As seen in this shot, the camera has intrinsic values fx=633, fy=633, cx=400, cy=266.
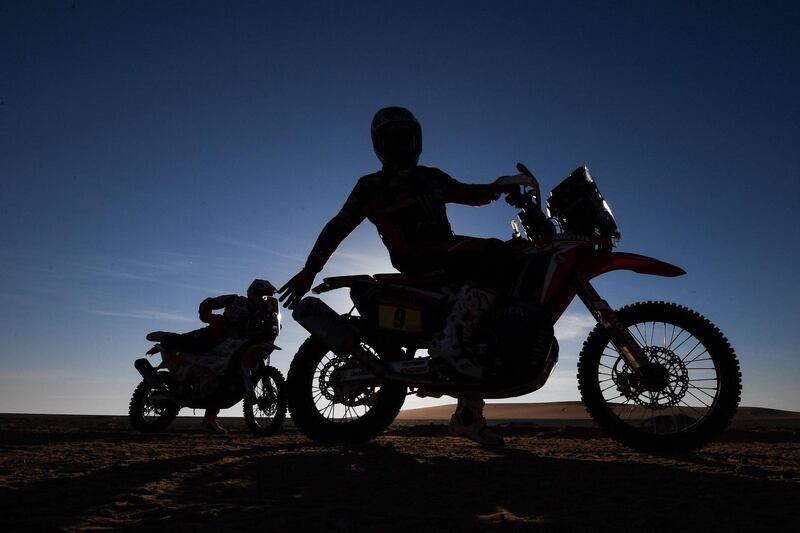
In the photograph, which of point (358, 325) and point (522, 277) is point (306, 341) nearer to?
point (358, 325)

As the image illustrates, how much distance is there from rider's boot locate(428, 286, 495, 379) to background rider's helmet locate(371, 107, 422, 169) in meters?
1.31

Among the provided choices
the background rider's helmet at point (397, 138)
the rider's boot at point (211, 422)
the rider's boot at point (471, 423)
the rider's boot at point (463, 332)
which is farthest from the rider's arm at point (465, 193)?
the rider's boot at point (211, 422)

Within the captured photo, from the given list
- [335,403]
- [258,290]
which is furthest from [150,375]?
[335,403]

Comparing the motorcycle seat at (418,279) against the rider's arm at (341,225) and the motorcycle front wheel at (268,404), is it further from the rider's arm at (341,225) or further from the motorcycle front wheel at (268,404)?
the motorcycle front wheel at (268,404)

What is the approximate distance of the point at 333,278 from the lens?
5332 millimetres

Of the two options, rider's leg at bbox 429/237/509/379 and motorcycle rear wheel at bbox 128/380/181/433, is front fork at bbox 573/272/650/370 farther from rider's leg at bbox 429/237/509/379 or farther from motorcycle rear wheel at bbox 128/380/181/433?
motorcycle rear wheel at bbox 128/380/181/433

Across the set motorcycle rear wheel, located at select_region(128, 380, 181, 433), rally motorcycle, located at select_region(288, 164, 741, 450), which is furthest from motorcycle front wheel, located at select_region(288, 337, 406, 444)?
motorcycle rear wheel, located at select_region(128, 380, 181, 433)

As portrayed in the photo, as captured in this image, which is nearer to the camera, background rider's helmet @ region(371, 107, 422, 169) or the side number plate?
the side number plate

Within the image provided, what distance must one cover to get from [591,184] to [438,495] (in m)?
2.90

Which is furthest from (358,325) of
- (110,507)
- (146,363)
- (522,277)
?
(146,363)

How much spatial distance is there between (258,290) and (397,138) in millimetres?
5560

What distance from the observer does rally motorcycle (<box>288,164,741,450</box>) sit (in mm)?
4312

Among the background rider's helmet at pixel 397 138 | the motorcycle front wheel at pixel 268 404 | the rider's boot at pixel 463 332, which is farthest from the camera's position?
the motorcycle front wheel at pixel 268 404

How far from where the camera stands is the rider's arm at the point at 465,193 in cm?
516
